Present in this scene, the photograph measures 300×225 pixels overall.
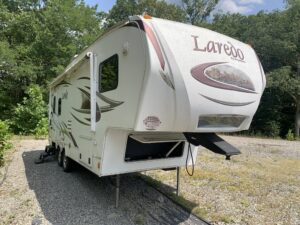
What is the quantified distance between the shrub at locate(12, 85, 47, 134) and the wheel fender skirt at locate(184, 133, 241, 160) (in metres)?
15.0

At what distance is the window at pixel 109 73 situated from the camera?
4.67m

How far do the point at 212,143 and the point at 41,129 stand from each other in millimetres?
14654

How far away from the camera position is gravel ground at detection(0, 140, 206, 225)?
192 inches

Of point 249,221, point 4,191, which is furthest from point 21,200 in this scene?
point 249,221

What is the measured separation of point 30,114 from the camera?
17719mm

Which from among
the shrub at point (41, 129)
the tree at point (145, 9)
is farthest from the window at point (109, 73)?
the tree at point (145, 9)

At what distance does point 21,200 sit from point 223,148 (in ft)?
12.9

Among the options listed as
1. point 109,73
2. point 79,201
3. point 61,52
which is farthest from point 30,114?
point 109,73

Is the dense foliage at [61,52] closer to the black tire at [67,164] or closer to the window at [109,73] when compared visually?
the black tire at [67,164]

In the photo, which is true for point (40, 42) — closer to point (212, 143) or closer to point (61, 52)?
point (61, 52)

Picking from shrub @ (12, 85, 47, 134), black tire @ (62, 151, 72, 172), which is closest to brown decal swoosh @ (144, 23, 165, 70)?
black tire @ (62, 151, 72, 172)

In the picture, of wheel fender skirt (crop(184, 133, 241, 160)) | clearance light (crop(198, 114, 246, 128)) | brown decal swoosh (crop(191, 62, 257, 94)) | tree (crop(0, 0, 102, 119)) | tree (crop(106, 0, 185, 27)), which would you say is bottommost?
wheel fender skirt (crop(184, 133, 241, 160))

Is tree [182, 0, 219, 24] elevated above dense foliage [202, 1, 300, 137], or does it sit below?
above

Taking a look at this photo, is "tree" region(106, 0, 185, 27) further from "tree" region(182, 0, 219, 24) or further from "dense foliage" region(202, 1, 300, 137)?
"dense foliage" region(202, 1, 300, 137)
